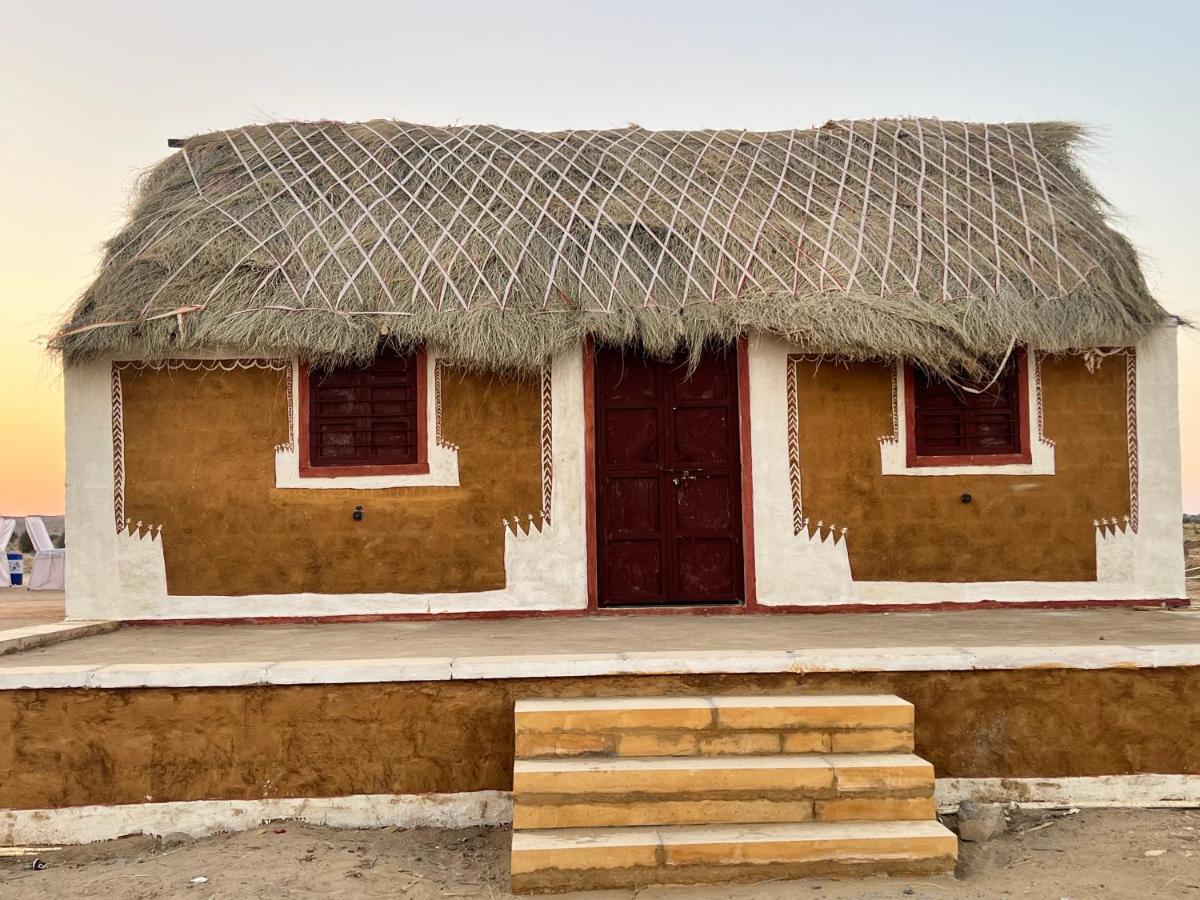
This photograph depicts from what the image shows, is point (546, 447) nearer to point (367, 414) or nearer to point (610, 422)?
point (610, 422)

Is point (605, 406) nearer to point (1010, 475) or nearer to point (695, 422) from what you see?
point (695, 422)

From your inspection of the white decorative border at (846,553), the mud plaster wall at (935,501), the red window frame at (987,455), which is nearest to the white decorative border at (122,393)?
the white decorative border at (846,553)

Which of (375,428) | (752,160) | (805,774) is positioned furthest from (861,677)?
(752,160)

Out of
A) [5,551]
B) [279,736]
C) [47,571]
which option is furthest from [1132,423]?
[5,551]

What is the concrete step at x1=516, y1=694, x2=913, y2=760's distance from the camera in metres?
4.79

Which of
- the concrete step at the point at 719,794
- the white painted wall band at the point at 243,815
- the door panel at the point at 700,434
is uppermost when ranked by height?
the door panel at the point at 700,434

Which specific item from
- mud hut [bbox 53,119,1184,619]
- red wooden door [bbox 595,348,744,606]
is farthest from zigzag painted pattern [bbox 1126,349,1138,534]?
→ red wooden door [bbox 595,348,744,606]

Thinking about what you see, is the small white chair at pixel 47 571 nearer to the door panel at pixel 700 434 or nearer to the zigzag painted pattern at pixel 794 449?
the door panel at pixel 700 434

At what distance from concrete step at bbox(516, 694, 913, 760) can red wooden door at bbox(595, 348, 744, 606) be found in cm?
311

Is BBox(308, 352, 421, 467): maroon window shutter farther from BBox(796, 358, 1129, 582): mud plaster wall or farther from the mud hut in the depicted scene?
BBox(796, 358, 1129, 582): mud plaster wall

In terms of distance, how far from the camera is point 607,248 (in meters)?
8.05

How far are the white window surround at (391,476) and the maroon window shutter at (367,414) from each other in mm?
110

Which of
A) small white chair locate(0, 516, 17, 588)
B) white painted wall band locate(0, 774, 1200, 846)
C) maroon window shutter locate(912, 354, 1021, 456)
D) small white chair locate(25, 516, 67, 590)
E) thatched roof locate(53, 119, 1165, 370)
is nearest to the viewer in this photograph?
white painted wall band locate(0, 774, 1200, 846)

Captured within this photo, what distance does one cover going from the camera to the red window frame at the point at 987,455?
7887 millimetres
